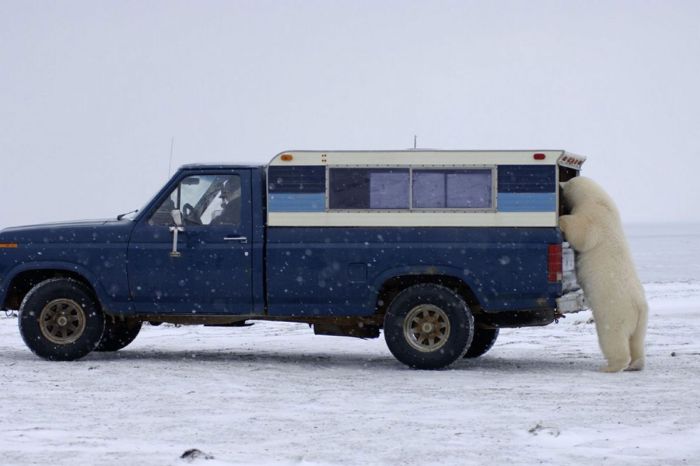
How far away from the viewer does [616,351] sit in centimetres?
1155

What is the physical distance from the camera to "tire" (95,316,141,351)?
13312 mm

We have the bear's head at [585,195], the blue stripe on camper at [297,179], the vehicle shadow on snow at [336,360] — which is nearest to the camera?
the blue stripe on camper at [297,179]

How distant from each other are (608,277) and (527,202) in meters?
1.15

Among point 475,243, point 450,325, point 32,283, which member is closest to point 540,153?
point 475,243

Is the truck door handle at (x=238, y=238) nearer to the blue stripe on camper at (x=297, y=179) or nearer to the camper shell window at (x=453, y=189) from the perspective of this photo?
the blue stripe on camper at (x=297, y=179)

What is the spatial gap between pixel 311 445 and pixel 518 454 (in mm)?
1298

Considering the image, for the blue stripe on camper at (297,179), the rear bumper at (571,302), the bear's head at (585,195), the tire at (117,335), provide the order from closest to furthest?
1. the rear bumper at (571,302)
2. the blue stripe on camper at (297,179)
3. the bear's head at (585,195)
4. the tire at (117,335)

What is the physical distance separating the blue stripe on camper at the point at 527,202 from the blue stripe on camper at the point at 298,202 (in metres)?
1.79

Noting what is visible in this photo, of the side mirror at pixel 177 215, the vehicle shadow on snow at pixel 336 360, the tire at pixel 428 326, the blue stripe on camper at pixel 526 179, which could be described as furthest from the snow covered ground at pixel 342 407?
the blue stripe on camper at pixel 526 179

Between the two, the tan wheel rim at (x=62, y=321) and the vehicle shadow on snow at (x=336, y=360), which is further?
the tan wheel rim at (x=62, y=321)

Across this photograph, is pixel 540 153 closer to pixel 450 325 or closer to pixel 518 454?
pixel 450 325

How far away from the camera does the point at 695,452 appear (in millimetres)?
7195

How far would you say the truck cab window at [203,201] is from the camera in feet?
39.8

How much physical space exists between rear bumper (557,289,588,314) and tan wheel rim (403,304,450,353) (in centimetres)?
114
